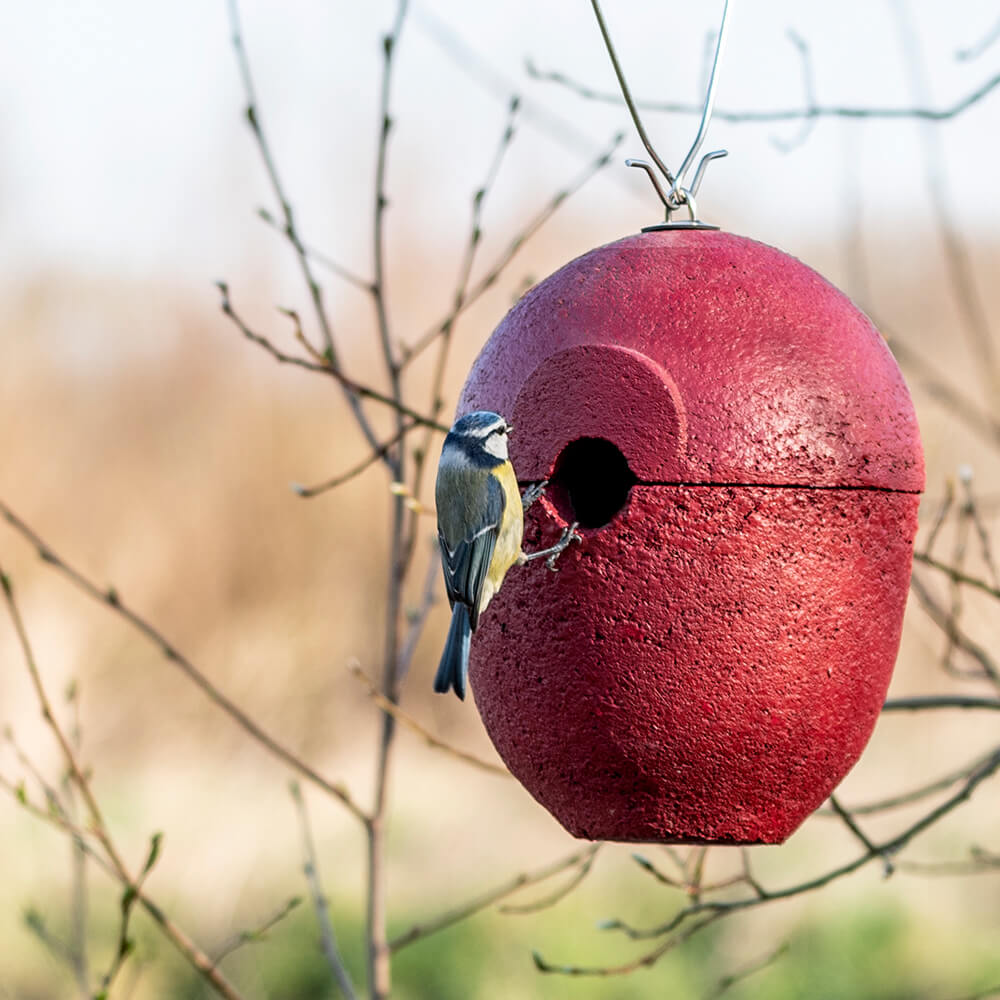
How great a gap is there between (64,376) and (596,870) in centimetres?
659

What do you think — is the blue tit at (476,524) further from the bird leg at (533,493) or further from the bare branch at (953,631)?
the bare branch at (953,631)

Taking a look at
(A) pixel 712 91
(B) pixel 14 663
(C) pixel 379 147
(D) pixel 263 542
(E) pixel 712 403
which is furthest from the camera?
(D) pixel 263 542

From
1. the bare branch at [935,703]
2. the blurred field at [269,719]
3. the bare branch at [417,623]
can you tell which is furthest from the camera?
the blurred field at [269,719]

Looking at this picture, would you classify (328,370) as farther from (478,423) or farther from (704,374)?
(704,374)

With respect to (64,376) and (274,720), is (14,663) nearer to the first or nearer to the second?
(274,720)

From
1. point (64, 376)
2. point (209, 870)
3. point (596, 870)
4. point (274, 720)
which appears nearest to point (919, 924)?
point (596, 870)

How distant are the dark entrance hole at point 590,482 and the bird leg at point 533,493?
2 centimetres

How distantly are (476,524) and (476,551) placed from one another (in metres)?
0.05

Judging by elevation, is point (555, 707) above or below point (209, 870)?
below

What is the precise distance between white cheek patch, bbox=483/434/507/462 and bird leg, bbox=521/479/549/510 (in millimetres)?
62

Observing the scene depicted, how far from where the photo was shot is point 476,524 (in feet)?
7.04

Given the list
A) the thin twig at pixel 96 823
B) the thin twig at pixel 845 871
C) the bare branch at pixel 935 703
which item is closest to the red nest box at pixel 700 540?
the thin twig at pixel 845 871

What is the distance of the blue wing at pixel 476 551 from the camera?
2.11 m

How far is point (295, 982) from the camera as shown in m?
7.79
